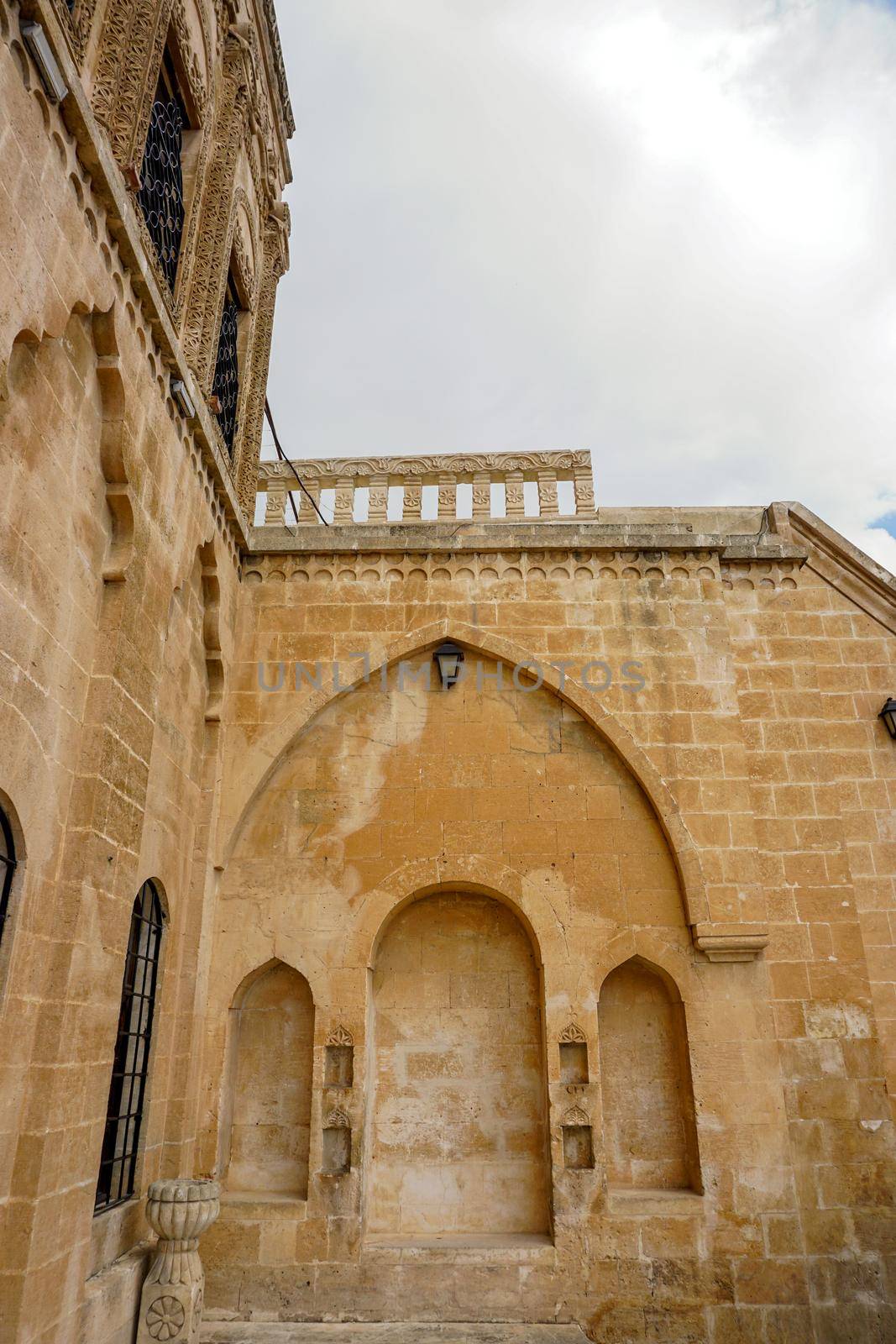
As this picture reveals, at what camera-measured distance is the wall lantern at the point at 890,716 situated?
652 centimetres

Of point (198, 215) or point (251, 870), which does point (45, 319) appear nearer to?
point (198, 215)

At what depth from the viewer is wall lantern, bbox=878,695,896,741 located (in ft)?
21.4

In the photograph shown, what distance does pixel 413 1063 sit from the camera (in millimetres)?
6246

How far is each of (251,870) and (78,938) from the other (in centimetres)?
250

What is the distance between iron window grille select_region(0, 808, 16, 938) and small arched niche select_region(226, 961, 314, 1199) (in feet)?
9.46

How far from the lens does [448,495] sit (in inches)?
299

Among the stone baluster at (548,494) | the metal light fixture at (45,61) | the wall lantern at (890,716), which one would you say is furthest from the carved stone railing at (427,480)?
the metal light fixture at (45,61)

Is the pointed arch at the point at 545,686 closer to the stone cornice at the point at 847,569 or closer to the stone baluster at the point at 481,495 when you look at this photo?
the stone baluster at the point at 481,495

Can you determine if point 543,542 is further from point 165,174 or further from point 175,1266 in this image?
point 175,1266

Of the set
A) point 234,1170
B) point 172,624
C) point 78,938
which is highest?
point 172,624

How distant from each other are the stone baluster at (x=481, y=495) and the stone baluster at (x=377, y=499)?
2.54ft

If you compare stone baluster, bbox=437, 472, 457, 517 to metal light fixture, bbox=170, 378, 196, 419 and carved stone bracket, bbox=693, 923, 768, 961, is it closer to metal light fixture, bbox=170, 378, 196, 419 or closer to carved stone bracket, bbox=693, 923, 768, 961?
metal light fixture, bbox=170, 378, 196, 419

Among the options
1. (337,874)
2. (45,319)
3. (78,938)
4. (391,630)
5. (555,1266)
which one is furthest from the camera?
(391,630)

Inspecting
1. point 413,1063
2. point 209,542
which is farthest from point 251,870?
point 209,542
